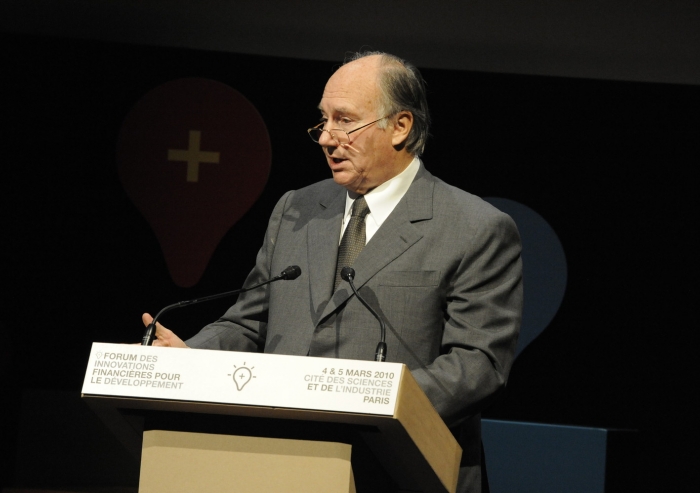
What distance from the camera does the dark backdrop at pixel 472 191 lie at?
14.4 feet

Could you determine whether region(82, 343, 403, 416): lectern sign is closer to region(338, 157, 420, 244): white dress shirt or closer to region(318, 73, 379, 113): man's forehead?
region(338, 157, 420, 244): white dress shirt

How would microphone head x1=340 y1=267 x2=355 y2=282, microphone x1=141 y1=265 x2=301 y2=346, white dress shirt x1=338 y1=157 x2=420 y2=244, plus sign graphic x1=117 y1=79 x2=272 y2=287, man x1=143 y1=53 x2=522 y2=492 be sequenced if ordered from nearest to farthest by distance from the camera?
microphone x1=141 y1=265 x2=301 y2=346 < microphone head x1=340 y1=267 x2=355 y2=282 < man x1=143 y1=53 x2=522 y2=492 < white dress shirt x1=338 y1=157 x2=420 y2=244 < plus sign graphic x1=117 y1=79 x2=272 y2=287

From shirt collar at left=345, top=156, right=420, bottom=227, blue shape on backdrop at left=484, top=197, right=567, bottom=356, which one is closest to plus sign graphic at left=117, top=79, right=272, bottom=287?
blue shape on backdrop at left=484, top=197, right=567, bottom=356

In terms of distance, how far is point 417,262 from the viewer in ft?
7.08

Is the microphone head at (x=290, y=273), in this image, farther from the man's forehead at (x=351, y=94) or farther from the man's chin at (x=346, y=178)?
the man's forehead at (x=351, y=94)

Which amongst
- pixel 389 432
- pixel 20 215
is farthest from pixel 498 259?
pixel 20 215

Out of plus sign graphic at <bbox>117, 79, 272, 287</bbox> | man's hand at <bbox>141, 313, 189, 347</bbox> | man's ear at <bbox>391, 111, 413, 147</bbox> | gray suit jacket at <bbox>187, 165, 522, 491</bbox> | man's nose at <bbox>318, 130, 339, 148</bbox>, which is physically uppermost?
plus sign graphic at <bbox>117, 79, 272, 287</bbox>

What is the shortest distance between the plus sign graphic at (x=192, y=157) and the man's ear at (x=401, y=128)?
7.53 ft

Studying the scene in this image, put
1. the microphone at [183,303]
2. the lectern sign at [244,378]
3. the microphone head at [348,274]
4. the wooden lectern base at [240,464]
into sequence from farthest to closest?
the microphone head at [348,274] → the microphone at [183,303] → the wooden lectern base at [240,464] → the lectern sign at [244,378]

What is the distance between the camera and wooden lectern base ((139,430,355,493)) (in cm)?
153

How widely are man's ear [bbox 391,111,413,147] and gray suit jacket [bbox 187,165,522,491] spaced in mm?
147

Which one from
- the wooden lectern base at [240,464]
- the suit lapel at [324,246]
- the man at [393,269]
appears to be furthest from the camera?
the suit lapel at [324,246]

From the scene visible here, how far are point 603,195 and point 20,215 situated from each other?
9.45 feet

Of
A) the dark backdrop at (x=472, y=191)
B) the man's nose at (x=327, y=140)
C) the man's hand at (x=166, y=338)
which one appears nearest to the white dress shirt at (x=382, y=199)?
the man's nose at (x=327, y=140)
